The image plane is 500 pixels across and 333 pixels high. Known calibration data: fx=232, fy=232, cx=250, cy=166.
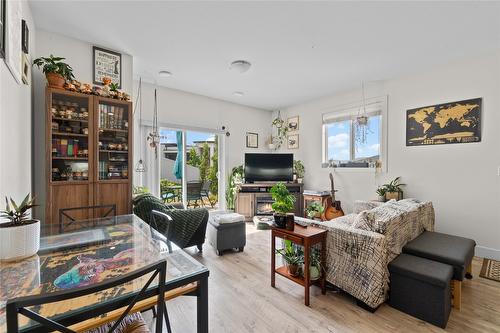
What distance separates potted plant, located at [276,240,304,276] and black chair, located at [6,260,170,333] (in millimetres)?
1590

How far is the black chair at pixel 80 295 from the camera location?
2.08 ft

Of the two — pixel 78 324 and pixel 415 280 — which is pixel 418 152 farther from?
pixel 78 324

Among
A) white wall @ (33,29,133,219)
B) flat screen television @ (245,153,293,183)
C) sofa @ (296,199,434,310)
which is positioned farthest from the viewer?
flat screen television @ (245,153,293,183)

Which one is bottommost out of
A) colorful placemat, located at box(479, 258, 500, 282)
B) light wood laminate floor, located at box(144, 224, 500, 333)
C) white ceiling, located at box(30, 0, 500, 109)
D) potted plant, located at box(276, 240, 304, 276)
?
light wood laminate floor, located at box(144, 224, 500, 333)

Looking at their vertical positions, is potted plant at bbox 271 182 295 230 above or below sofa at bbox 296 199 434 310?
above

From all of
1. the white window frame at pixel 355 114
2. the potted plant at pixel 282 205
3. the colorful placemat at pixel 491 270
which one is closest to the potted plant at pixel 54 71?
the potted plant at pixel 282 205

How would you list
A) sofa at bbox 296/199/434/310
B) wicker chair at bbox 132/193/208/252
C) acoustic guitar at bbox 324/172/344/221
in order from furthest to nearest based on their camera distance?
acoustic guitar at bbox 324/172/344/221 < wicker chair at bbox 132/193/208/252 < sofa at bbox 296/199/434/310

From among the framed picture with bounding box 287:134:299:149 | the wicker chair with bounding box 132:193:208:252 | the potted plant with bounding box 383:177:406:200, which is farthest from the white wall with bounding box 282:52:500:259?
the wicker chair with bounding box 132:193:208:252

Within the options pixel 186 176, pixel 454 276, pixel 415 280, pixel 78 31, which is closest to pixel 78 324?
pixel 415 280

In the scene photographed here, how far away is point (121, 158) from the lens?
2.82 m

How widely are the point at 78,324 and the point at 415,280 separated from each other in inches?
86.0

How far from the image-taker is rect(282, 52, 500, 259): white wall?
2969 millimetres

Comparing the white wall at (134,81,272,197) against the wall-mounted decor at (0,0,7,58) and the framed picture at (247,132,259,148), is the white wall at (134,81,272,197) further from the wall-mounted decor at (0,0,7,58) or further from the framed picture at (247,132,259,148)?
the wall-mounted decor at (0,0,7,58)

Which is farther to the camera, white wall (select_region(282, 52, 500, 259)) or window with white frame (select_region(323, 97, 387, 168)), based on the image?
window with white frame (select_region(323, 97, 387, 168))
